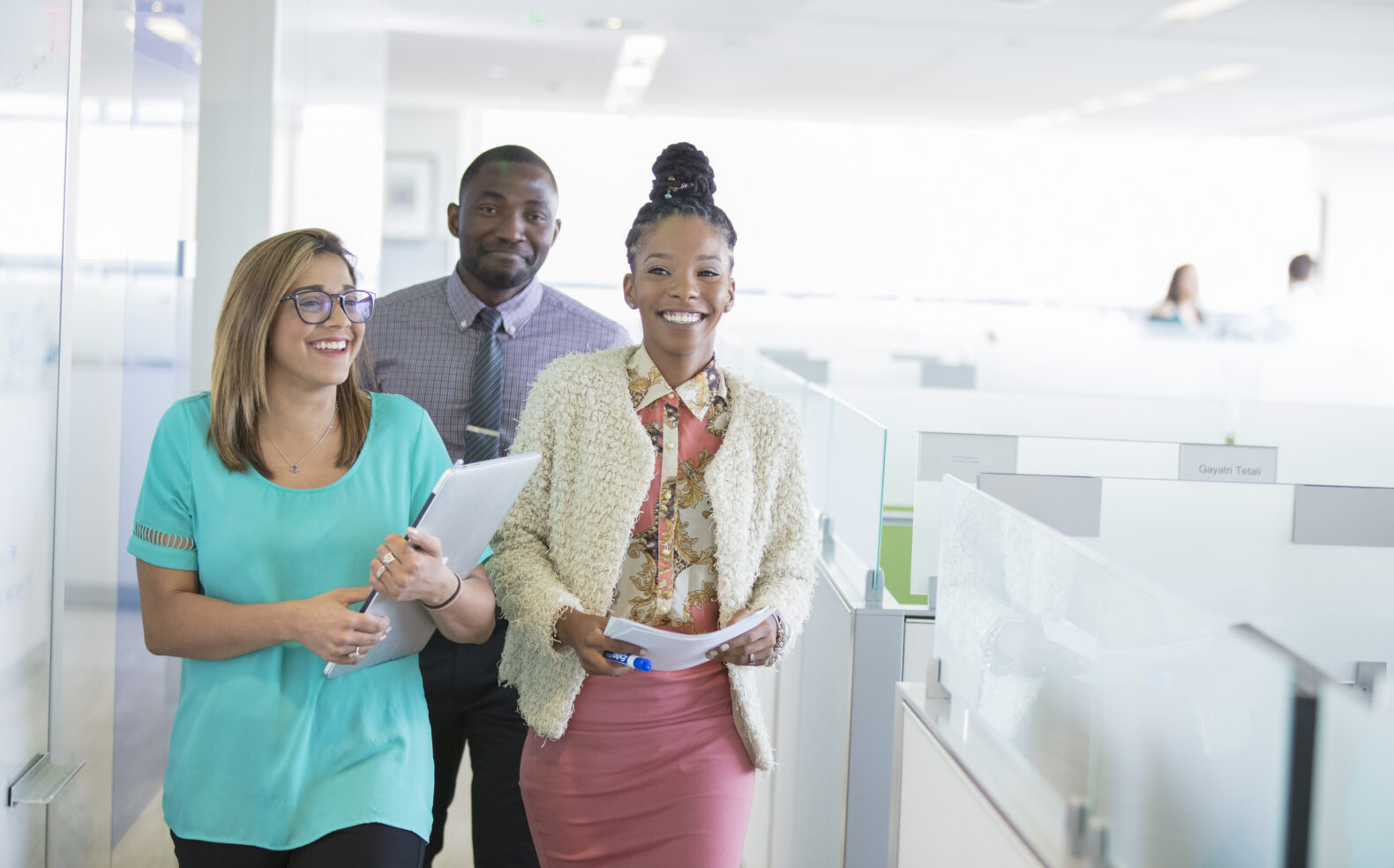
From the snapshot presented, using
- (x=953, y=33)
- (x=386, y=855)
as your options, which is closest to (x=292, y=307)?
(x=386, y=855)

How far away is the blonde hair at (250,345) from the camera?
4.77 feet

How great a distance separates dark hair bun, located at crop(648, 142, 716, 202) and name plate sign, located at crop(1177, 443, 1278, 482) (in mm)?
1698

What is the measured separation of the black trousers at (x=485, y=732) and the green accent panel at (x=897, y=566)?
0.76 m

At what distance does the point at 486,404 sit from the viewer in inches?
83.2

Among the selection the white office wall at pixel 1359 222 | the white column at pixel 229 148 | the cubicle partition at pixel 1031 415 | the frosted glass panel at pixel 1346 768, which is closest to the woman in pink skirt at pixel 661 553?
the frosted glass panel at pixel 1346 768

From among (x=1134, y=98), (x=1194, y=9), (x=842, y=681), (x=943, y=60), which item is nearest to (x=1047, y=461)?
(x=842, y=681)

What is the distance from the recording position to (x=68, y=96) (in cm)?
171

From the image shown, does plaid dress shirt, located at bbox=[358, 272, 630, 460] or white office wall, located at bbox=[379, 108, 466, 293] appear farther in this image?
white office wall, located at bbox=[379, 108, 466, 293]

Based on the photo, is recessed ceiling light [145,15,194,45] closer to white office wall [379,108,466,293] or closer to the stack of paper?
the stack of paper

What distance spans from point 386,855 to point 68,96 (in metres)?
1.21

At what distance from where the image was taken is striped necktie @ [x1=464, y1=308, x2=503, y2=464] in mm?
2084

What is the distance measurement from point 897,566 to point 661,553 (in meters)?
0.93

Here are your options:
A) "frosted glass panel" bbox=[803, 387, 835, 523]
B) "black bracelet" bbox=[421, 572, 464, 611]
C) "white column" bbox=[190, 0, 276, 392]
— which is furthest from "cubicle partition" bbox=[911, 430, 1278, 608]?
"white column" bbox=[190, 0, 276, 392]

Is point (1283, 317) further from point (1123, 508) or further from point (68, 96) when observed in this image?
point (68, 96)
